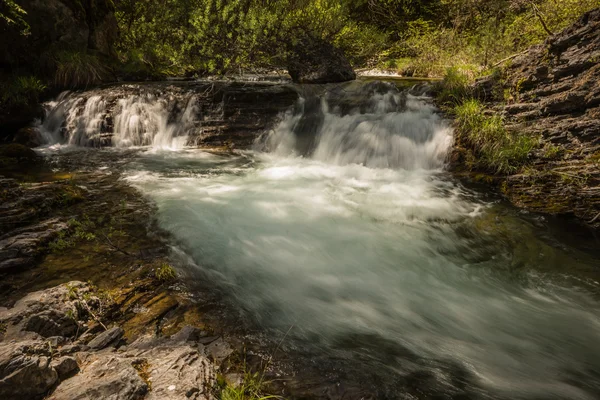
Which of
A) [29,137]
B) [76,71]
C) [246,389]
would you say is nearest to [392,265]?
[246,389]

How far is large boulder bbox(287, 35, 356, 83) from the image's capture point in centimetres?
1080

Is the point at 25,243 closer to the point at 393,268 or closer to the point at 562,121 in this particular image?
the point at 393,268

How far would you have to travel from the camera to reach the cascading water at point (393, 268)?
2.71 meters

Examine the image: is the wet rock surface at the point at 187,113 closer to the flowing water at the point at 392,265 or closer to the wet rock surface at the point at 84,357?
the flowing water at the point at 392,265

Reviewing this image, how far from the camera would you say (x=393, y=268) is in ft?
13.9

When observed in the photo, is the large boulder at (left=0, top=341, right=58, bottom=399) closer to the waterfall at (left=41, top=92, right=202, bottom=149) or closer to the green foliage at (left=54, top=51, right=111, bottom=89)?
the waterfall at (left=41, top=92, right=202, bottom=149)

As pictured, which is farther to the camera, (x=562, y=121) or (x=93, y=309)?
(x=562, y=121)

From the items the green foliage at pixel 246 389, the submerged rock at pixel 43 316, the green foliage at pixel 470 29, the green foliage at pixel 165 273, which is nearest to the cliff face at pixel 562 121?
the green foliage at pixel 470 29

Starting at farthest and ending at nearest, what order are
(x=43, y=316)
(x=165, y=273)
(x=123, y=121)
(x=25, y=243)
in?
(x=123, y=121) → (x=25, y=243) → (x=165, y=273) → (x=43, y=316)

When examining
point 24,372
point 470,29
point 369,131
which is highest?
point 470,29

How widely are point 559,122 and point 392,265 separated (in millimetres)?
4543

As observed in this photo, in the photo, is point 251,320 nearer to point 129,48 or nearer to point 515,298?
point 515,298

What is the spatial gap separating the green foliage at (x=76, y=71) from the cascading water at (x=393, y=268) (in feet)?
17.5

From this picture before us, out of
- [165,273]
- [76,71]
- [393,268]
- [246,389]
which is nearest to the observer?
[246,389]
